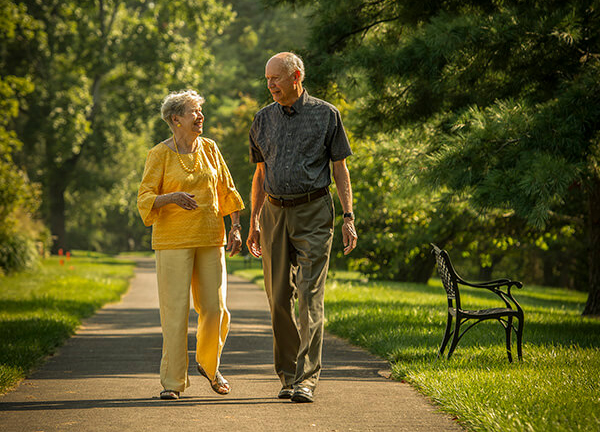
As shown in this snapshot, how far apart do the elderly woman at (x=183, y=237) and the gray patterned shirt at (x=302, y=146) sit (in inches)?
20.2

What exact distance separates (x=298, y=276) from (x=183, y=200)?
0.96m

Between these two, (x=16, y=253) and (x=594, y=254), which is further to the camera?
(x=16, y=253)

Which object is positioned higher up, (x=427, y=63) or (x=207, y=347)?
(x=427, y=63)

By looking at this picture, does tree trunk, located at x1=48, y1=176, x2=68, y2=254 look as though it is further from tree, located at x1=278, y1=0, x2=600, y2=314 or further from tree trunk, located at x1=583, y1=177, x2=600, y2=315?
tree, located at x1=278, y1=0, x2=600, y2=314

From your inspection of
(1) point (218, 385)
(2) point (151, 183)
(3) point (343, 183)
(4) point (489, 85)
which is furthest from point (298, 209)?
(4) point (489, 85)

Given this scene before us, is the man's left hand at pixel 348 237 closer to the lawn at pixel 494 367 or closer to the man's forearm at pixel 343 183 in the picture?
the man's forearm at pixel 343 183

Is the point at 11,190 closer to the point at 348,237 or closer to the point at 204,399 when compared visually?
the point at 204,399

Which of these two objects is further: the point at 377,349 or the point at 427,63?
the point at 427,63

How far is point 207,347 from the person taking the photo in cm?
582

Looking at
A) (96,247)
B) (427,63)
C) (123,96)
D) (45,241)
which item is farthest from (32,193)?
(96,247)

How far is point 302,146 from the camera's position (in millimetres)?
5582

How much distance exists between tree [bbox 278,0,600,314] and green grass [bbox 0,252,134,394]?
428cm

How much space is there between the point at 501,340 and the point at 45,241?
27129 mm

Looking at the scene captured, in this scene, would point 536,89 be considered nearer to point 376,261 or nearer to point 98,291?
point 98,291
